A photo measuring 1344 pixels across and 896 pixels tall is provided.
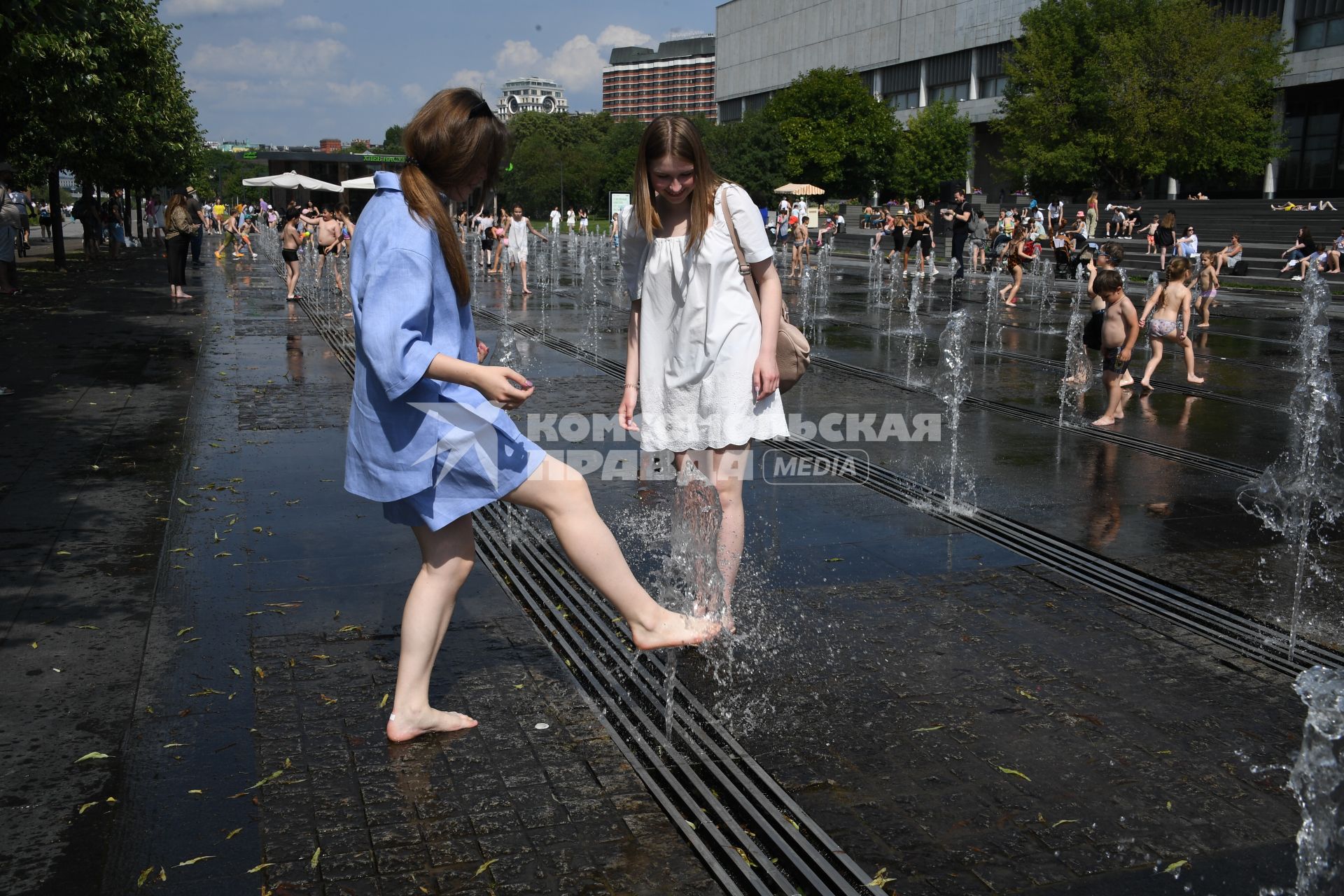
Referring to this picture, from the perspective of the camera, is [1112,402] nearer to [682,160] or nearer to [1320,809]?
[682,160]

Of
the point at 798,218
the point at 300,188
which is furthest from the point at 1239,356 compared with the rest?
the point at 300,188

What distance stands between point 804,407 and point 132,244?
1824 inches

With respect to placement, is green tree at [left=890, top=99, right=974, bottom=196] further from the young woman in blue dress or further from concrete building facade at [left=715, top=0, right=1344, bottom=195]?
the young woman in blue dress

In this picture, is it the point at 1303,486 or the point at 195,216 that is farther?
the point at 195,216

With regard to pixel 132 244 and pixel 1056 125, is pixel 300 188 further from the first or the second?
pixel 1056 125

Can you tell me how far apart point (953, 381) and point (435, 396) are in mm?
8746

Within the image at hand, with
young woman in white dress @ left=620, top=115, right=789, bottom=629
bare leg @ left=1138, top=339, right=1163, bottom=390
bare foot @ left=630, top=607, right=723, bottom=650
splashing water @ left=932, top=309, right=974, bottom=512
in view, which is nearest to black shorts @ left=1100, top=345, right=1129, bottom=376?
splashing water @ left=932, top=309, right=974, bottom=512

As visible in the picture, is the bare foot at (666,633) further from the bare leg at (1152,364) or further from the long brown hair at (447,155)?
the bare leg at (1152,364)

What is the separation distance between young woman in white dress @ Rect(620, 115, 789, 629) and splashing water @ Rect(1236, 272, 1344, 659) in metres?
2.22

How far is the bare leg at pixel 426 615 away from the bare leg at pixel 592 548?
22 centimetres

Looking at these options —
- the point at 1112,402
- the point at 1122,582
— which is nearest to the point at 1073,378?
the point at 1112,402

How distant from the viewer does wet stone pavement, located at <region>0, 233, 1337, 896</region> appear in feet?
9.95

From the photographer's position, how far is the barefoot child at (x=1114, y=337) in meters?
9.30

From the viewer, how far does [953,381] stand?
37.2ft
